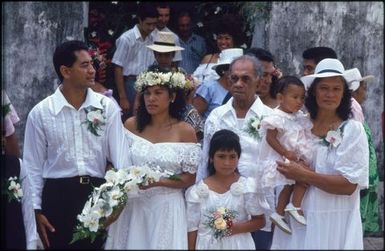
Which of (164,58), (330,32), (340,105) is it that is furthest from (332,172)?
(330,32)

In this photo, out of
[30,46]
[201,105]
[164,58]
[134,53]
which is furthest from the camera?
[134,53]

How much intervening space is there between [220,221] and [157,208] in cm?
52

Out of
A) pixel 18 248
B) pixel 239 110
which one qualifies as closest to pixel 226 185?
pixel 239 110

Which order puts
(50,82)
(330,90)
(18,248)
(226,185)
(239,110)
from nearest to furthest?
(18,248), (330,90), (226,185), (239,110), (50,82)

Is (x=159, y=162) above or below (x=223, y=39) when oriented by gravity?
below

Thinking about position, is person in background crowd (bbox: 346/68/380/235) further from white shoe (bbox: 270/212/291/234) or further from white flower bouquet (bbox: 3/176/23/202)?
white flower bouquet (bbox: 3/176/23/202)

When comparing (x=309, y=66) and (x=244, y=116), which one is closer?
(x=244, y=116)

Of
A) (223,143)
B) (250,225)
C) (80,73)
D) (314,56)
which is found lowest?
(250,225)

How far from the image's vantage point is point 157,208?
23.3ft

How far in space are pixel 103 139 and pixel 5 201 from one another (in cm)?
90

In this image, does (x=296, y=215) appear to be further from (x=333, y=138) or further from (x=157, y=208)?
(x=157, y=208)

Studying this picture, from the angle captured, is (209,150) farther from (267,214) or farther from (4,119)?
(4,119)

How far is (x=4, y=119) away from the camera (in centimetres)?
697

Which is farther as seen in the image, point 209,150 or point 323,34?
point 323,34
